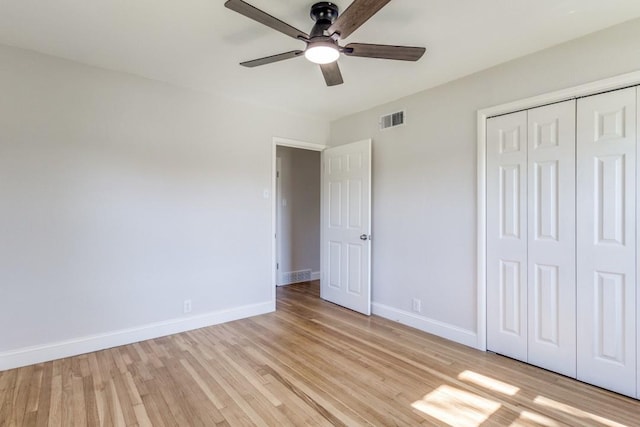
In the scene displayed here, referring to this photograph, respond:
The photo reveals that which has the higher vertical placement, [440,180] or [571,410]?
[440,180]

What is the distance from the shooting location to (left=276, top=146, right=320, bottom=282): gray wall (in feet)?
17.7

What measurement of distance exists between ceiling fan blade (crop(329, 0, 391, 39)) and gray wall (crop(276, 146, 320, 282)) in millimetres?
3592

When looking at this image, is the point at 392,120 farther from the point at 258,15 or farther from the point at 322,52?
the point at 258,15

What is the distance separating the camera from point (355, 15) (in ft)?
5.41

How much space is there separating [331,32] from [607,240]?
2.33m

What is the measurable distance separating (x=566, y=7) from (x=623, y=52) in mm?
581

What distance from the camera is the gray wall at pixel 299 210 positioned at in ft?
17.7

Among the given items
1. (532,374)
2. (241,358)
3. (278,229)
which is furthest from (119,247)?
(532,374)

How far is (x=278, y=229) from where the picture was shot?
5.32 meters

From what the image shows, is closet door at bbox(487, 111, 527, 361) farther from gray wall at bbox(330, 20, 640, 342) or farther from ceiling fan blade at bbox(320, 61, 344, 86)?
ceiling fan blade at bbox(320, 61, 344, 86)

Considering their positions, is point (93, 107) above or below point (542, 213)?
above

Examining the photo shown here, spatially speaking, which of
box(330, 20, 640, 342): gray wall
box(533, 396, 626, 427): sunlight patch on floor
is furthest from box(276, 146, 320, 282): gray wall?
box(533, 396, 626, 427): sunlight patch on floor

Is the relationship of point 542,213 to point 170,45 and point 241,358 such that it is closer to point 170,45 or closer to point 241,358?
point 241,358

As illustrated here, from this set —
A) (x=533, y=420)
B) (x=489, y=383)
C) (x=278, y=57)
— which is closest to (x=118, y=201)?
(x=278, y=57)
